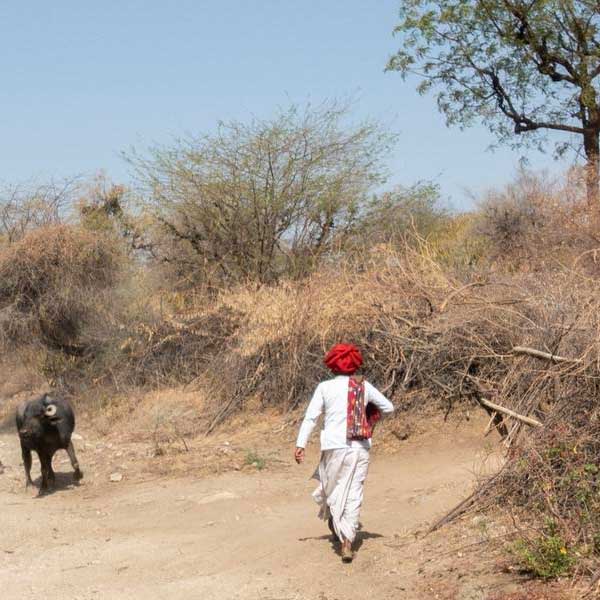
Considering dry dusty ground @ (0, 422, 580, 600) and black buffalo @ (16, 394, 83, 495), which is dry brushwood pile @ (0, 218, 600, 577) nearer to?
dry dusty ground @ (0, 422, 580, 600)

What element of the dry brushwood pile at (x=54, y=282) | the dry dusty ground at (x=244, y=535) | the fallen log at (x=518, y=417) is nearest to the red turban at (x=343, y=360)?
the fallen log at (x=518, y=417)

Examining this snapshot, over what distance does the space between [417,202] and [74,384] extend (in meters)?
Result: 8.35

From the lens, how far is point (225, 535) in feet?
30.5

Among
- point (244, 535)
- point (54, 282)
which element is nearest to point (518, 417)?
point (244, 535)

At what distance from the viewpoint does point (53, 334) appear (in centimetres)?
Answer: 2075

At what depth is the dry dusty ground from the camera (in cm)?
721

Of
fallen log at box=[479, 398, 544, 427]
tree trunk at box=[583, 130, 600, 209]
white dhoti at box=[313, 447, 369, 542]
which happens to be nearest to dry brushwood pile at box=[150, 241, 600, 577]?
fallen log at box=[479, 398, 544, 427]

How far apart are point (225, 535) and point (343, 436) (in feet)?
7.03

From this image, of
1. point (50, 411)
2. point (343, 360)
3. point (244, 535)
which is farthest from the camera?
point (50, 411)

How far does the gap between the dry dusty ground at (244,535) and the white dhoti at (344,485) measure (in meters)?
0.30

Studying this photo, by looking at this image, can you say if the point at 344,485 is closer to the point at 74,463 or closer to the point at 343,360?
the point at 343,360

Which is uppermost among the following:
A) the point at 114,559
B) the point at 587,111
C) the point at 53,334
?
the point at 587,111

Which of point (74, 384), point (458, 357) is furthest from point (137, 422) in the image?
point (458, 357)

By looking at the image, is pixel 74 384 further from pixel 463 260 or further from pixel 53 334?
pixel 463 260
